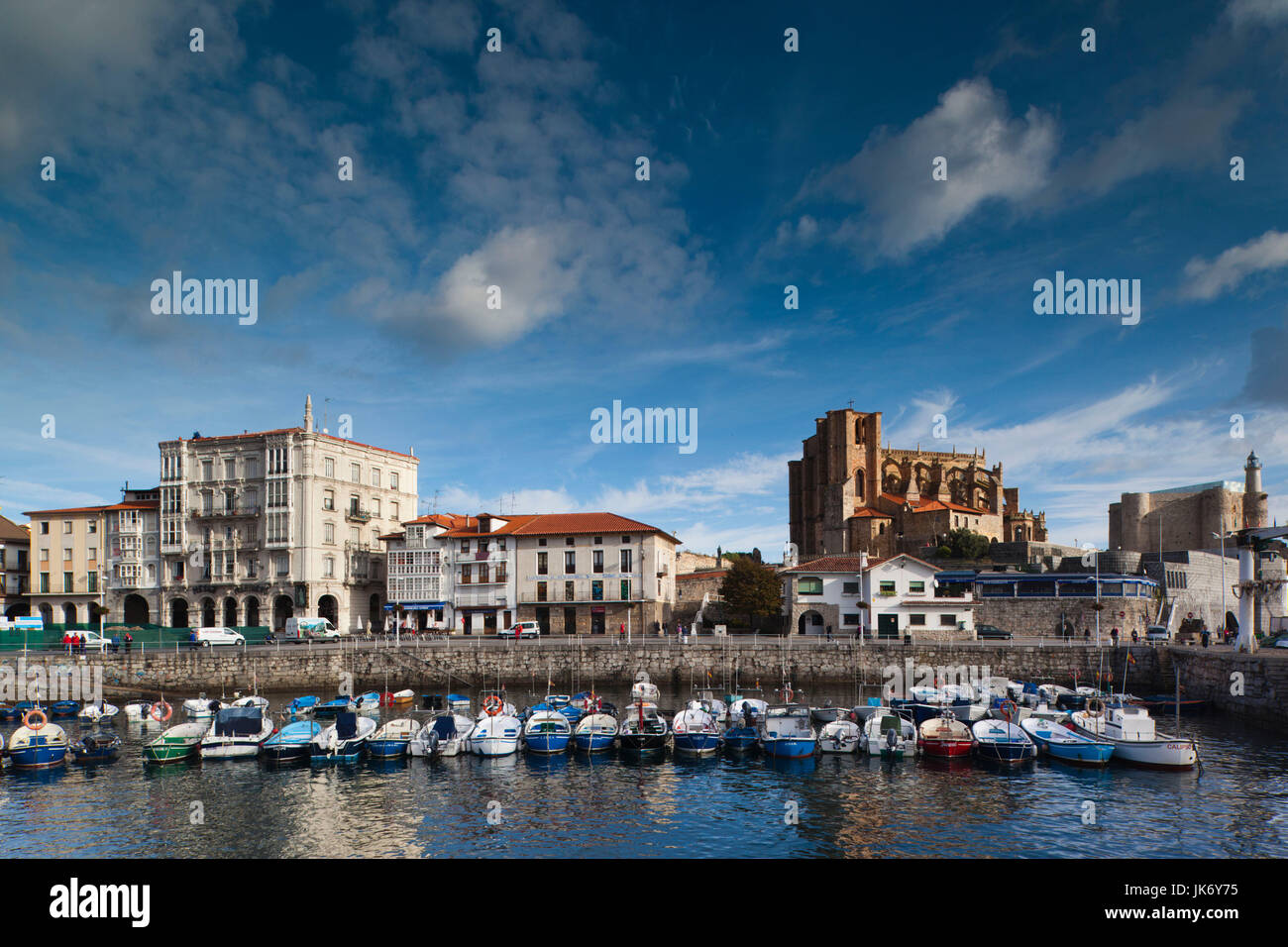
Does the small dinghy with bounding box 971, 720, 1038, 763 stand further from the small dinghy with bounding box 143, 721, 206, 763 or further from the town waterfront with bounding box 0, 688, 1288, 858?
the small dinghy with bounding box 143, 721, 206, 763

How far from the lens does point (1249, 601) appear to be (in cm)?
4584

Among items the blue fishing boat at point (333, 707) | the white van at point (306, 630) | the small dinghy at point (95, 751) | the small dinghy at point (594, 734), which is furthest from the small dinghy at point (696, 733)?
the white van at point (306, 630)

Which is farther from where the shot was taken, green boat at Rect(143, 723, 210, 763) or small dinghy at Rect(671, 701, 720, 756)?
small dinghy at Rect(671, 701, 720, 756)

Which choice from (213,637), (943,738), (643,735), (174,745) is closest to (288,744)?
(174,745)

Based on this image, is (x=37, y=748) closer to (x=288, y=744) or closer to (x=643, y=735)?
(x=288, y=744)

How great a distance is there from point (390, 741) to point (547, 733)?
21.5 ft

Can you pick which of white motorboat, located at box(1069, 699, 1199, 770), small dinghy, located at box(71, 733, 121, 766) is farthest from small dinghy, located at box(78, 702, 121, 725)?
white motorboat, located at box(1069, 699, 1199, 770)

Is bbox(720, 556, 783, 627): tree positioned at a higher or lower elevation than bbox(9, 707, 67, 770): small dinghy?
higher

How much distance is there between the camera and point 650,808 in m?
26.4

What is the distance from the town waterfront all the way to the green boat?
2.37 feet

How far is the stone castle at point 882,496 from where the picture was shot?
111m

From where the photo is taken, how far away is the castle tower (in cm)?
10288

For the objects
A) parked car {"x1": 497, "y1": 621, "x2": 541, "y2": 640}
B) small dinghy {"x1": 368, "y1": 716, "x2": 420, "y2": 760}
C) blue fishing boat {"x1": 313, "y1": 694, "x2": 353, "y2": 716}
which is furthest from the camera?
parked car {"x1": 497, "y1": 621, "x2": 541, "y2": 640}
